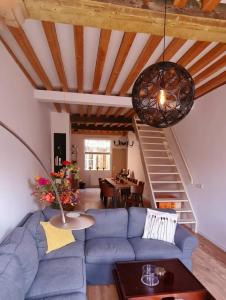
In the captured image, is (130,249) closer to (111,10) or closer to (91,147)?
(111,10)

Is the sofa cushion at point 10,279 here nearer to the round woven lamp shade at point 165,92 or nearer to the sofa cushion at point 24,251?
the sofa cushion at point 24,251

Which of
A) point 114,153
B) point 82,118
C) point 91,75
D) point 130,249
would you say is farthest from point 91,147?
point 130,249

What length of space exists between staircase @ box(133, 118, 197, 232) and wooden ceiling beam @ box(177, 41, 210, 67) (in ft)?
8.98

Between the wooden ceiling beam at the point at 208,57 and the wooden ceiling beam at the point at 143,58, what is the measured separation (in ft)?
2.50

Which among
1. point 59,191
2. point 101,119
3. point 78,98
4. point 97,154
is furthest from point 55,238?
point 97,154

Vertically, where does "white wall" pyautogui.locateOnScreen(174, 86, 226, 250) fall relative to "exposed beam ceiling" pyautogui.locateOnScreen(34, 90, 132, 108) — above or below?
below

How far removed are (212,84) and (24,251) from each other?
154 inches

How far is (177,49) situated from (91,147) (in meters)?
9.00

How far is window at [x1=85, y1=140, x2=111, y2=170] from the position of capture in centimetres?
1133

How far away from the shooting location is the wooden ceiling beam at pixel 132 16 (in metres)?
1.71

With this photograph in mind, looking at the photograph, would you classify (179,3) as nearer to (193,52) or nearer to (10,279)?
(193,52)

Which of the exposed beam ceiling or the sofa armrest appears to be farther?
the exposed beam ceiling

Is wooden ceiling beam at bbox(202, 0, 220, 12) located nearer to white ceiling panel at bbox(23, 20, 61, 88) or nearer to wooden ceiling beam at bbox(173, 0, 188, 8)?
wooden ceiling beam at bbox(173, 0, 188, 8)

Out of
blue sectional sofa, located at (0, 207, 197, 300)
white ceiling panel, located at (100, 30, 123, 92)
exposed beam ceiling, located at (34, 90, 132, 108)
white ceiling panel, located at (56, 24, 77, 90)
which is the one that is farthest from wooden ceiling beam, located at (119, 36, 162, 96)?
blue sectional sofa, located at (0, 207, 197, 300)
